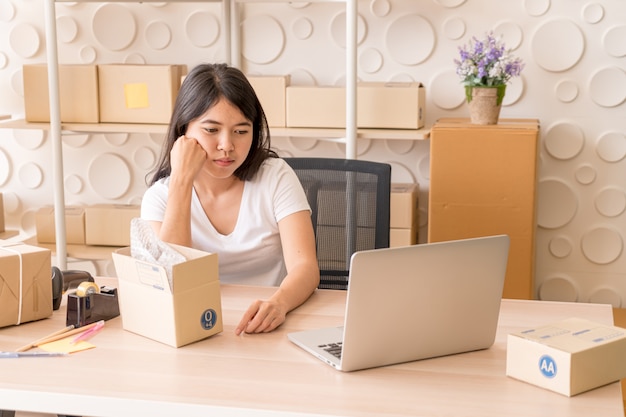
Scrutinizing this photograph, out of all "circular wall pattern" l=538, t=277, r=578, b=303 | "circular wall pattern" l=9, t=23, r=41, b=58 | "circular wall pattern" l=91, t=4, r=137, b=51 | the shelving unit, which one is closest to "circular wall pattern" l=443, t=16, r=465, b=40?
the shelving unit

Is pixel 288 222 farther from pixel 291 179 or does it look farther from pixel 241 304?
pixel 241 304

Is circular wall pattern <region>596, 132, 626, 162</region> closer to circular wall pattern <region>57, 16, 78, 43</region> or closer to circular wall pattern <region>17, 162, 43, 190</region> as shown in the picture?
circular wall pattern <region>57, 16, 78, 43</region>

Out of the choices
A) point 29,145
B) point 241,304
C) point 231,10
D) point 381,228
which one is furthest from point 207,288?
point 29,145

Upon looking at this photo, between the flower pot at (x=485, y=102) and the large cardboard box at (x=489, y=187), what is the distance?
0.13 ft

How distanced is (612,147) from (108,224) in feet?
6.61

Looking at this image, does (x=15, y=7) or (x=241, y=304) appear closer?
(x=241, y=304)

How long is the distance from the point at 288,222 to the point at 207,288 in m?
0.51

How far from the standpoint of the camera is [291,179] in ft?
7.02

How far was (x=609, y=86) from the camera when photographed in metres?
3.35

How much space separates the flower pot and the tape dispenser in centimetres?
176

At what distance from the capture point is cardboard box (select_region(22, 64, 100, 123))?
3.36m

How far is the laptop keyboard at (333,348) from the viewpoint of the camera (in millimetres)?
1498

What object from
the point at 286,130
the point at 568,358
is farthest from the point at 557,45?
the point at 568,358

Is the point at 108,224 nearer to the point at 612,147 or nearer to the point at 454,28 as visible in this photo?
the point at 454,28
